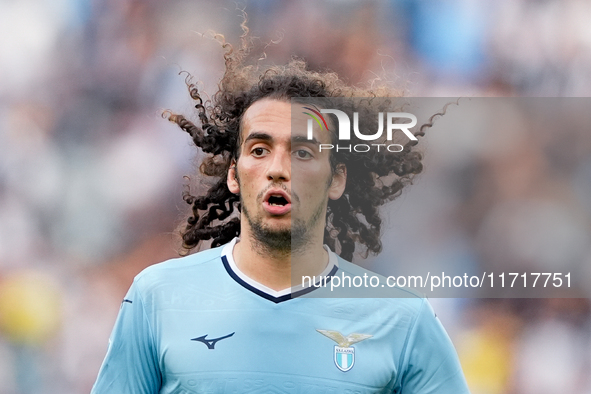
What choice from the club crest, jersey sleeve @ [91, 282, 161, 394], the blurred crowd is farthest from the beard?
the blurred crowd

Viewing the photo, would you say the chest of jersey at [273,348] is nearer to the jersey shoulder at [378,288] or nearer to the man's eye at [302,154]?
the jersey shoulder at [378,288]

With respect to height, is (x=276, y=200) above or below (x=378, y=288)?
above

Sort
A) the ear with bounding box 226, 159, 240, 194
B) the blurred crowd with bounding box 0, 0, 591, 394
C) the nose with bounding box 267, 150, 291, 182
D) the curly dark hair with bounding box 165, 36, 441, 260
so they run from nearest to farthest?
the nose with bounding box 267, 150, 291, 182, the ear with bounding box 226, 159, 240, 194, the curly dark hair with bounding box 165, 36, 441, 260, the blurred crowd with bounding box 0, 0, 591, 394

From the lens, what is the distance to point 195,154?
3.08 metres

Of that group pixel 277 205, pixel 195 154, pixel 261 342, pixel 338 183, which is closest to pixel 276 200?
pixel 277 205

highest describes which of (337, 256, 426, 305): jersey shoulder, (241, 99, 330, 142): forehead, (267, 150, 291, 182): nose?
(241, 99, 330, 142): forehead

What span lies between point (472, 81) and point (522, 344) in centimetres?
151

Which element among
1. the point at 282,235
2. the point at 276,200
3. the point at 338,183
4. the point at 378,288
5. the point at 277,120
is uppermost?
the point at 277,120

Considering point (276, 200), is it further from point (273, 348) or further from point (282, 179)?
point (273, 348)

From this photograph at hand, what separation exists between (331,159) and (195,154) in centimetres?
121

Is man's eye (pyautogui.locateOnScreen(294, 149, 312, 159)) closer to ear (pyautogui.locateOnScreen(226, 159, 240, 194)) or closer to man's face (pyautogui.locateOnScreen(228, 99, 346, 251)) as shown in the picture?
man's face (pyautogui.locateOnScreen(228, 99, 346, 251))

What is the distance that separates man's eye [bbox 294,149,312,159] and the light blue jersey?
0.36 meters

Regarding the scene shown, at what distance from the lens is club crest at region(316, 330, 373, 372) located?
5.87 ft

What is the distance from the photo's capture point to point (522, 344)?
3.43 meters
